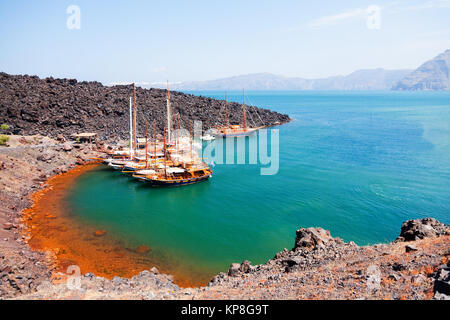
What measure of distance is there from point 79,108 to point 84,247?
51.8 meters

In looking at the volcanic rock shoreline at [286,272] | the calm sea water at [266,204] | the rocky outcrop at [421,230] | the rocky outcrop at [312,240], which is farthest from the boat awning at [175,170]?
the rocky outcrop at [421,230]

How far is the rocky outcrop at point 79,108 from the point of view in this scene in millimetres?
59531

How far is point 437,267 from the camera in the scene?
13406 millimetres

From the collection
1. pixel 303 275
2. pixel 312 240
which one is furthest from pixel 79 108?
pixel 303 275

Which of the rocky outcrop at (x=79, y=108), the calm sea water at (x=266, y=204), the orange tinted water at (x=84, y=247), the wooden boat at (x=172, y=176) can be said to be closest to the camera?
the orange tinted water at (x=84, y=247)

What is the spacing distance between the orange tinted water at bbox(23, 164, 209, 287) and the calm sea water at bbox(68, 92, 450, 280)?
51.3 inches

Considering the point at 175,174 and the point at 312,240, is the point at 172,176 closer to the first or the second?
the point at 175,174

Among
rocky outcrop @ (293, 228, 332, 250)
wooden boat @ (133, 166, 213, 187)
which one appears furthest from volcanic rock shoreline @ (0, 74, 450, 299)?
wooden boat @ (133, 166, 213, 187)

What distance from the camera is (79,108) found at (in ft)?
222

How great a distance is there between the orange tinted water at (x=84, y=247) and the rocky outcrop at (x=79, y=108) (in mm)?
31076

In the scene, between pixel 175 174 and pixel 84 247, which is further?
pixel 175 174

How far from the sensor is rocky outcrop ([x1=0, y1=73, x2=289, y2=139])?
59.5 meters

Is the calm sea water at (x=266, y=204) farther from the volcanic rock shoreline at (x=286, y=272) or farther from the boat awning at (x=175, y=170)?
the volcanic rock shoreline at (x=286, y=272)

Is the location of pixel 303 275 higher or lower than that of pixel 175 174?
lower
